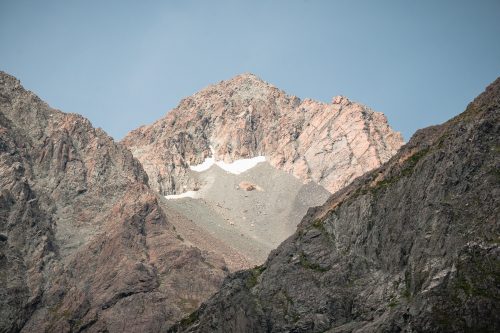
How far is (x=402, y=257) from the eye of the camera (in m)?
A: 85.1

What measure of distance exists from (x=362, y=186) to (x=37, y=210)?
4428 inches

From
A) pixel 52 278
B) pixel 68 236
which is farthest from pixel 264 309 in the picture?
pixel 68 236

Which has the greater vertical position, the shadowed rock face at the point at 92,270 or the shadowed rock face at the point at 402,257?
the shadowed rock face at the point at 92,270

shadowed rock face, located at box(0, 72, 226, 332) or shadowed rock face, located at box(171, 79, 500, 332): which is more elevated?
shadowed rock face, located at box(0, 72, 226, 332)

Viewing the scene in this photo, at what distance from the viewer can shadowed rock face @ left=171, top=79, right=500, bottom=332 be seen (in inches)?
2717

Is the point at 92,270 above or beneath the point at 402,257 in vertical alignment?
above

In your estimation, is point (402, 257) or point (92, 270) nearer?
point (402, 257)

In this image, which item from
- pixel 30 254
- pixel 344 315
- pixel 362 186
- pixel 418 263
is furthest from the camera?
pixel 30 254

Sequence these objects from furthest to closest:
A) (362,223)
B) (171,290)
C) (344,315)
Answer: (171,290)
(362,223)
(344,315)

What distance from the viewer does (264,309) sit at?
97375mm

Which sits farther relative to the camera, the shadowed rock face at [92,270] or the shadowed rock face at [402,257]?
the shadowed rock face at [92,270]

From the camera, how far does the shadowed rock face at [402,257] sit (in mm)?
69000

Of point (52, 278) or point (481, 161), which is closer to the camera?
point (481, 161)

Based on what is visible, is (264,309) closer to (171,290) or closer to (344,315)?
(344,315)
